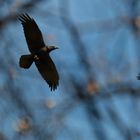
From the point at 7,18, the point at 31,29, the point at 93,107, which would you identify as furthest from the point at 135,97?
the point at 31,29

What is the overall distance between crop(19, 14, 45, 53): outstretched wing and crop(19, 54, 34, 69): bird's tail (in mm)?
18

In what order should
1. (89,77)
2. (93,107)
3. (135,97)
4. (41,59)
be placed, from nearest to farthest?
(41,59)
(135,97)
(93,107)
(89,77)

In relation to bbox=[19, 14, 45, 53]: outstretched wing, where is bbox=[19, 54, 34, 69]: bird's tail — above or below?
below

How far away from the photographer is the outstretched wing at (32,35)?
0.89 metres

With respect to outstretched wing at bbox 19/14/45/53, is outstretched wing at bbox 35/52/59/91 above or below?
below

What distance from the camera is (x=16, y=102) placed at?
481 centimetres

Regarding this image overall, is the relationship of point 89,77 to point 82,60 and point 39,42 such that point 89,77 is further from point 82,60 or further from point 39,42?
point 39,42

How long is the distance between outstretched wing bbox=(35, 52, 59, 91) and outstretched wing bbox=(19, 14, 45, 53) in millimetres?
20

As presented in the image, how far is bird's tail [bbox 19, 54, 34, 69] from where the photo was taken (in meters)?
0.90

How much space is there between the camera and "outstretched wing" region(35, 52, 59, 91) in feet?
2.92

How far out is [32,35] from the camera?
3.05 feet

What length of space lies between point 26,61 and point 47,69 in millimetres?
42

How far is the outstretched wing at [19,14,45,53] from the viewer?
0.89 metres

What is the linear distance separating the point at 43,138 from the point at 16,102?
25.9 inches
